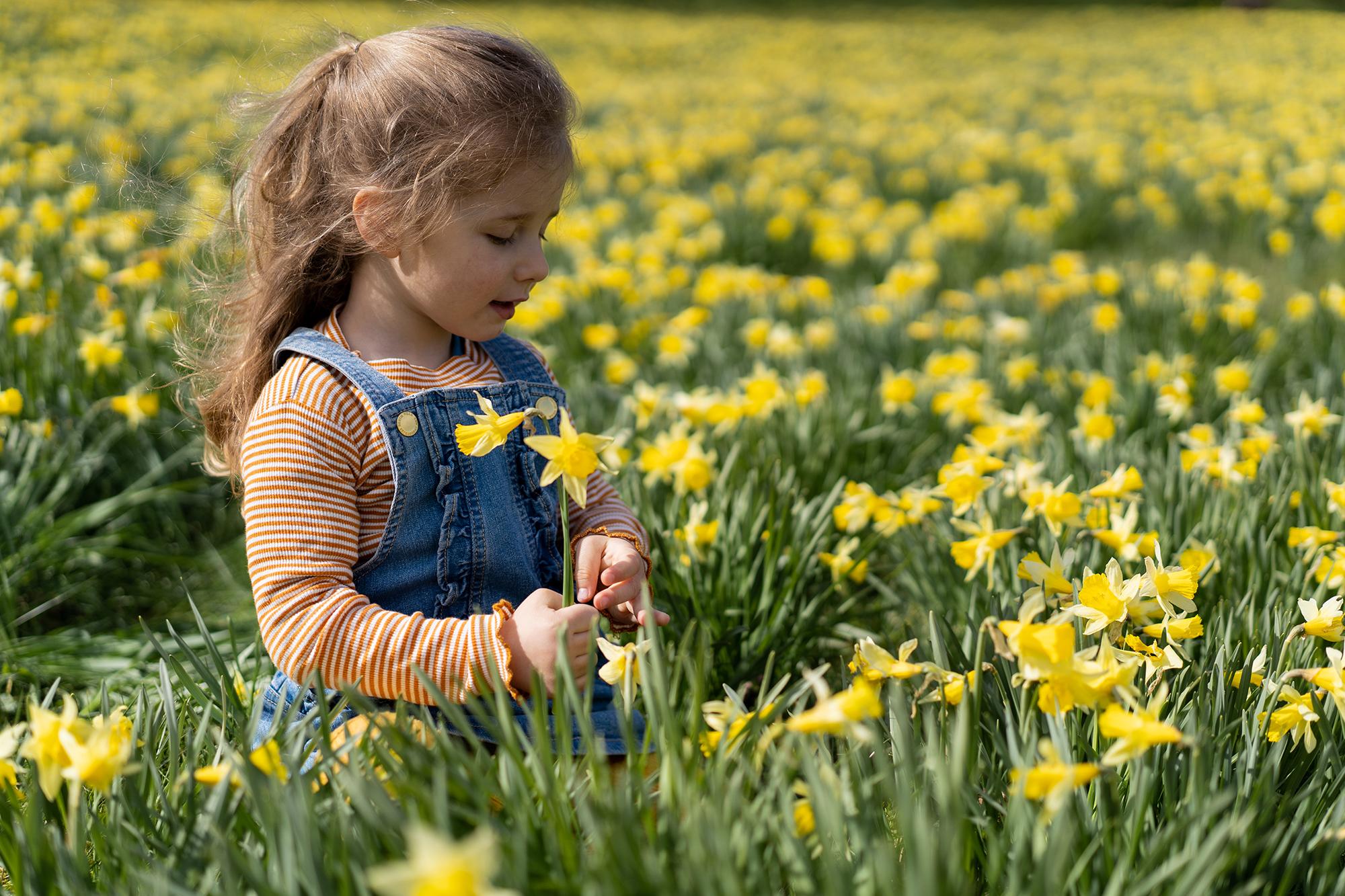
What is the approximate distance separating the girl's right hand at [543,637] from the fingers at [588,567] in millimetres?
224

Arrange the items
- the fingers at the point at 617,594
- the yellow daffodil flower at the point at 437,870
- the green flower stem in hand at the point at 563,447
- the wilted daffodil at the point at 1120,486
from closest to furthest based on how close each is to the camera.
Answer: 1. the yellow daffodil flower at the point at 437,870
2. the green flower stem in hand at the point at 563,447
3. the fingers at the point at 617,594
4. the wilted daffodil at the point at 1120,486

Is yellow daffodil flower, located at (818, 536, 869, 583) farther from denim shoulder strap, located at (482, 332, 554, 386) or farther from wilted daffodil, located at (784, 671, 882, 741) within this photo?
wilted daffodil, located at (784, 671, 882, 741)

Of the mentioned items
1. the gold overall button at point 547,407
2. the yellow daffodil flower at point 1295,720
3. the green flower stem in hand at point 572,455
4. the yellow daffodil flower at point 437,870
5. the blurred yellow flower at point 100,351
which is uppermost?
the green flower stem in hand at point 572,455

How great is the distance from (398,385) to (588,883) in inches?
Answer: 37.0

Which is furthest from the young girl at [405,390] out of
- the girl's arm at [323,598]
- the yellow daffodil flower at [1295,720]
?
the yellow daffodil flower at [1295,720]

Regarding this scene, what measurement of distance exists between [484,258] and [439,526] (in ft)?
1.46

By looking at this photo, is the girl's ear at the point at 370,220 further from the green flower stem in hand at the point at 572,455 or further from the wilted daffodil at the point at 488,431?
the green flower stem in hand at the point at 572,455

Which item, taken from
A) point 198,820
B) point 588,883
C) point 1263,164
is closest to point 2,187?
point 198,820

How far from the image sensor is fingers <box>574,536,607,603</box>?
1.86 m

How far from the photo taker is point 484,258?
71.0 inches

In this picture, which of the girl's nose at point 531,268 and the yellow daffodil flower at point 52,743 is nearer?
the yellow daffodil flower at point 52,743

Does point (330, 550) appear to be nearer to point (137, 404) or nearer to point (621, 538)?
point (621, 538)

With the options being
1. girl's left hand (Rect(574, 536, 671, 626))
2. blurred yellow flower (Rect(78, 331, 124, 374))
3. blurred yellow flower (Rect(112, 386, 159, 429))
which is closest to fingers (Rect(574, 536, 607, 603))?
girl's left hand (Rect(574, 536, 671, 626))

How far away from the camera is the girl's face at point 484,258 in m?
1.80
